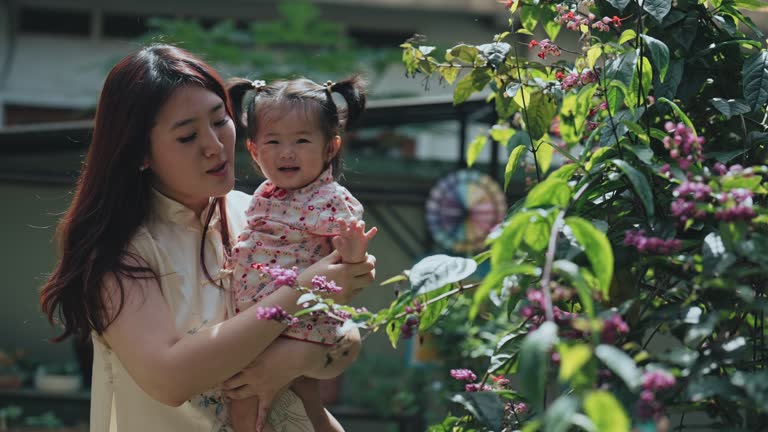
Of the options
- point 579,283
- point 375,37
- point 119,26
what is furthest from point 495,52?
point 119,26

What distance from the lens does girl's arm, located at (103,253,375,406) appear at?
61.6 inches

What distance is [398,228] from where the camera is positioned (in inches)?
271

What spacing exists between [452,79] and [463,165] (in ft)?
13.4

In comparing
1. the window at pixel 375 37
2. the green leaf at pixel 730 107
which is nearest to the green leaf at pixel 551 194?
the green leaf at pixel 730 107

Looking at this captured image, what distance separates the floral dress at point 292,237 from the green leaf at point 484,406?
1.90 feet

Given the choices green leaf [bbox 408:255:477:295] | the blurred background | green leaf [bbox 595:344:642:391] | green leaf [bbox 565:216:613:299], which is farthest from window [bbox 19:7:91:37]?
green leaf [bbox 595:344:642:391]

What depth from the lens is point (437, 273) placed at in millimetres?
1210

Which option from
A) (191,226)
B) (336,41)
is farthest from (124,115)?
(336,41)

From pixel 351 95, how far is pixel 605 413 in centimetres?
124

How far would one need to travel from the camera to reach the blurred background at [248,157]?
5.31m

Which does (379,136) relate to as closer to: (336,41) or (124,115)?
(336,41)

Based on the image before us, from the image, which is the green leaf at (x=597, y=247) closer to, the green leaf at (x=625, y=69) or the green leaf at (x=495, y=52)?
the green leaf at (x=625, y=69)

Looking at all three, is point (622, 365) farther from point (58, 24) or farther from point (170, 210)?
point (58, 24)

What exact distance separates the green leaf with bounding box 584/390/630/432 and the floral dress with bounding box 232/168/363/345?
3.31 feet
